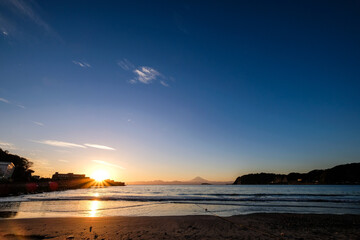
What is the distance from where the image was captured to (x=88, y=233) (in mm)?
9789

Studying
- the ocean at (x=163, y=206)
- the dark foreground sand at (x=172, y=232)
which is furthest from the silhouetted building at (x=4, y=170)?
the dark foreground sand at (x=172, y=232)

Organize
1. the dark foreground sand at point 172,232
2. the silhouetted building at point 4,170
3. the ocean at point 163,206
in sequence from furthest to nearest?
the silhouetted building at point 4,170 < the ocean at point 163,206 < the dark foreground sand at point 172,232

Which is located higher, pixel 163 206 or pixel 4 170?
pixel 4 170

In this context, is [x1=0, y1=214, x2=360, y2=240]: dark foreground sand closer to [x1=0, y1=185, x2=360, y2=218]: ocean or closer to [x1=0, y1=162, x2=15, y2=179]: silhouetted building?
[x1=0, y1=185, x2=360, y2=218]: ocean

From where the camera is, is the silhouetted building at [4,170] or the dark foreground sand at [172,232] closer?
the dark foreground sand at [172,232]

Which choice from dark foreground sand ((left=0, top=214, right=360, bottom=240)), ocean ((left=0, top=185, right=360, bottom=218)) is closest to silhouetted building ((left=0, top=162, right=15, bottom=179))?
ocean ((left=0, top=185, right=360, bottom=218))

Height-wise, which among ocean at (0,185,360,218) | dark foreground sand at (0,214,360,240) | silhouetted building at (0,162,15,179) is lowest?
ocean at (0,185,360,218)

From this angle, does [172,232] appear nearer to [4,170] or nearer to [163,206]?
[163,206]

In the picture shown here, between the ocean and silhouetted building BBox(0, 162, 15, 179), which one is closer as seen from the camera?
the ocean

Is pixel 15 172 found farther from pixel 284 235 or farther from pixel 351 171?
pixel 351 171

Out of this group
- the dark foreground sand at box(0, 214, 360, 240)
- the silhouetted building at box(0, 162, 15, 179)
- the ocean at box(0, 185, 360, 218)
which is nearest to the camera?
the dark foreground sand at box(0, 214, 360, 240)

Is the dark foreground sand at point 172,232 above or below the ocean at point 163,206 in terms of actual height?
above

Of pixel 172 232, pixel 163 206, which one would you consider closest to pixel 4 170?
pixel 163 206

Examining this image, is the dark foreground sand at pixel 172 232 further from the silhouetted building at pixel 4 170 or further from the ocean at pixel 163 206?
the silhouetted building at pixel 4 170
